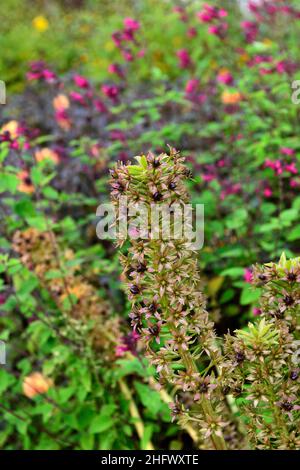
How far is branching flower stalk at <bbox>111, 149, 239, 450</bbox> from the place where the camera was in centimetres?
157

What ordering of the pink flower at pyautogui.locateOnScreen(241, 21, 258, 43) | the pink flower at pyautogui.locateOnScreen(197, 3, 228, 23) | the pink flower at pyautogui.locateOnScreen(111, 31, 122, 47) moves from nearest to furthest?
1. the pink flower at pyautogui.locateOnScreen(197, 3, 228, 23)
2. the pink flower at pyautogui.locateOnScreen(111, 31, 122, 47)
3. the pink flower at pyautogui.locateOnScreen(241, 21, 258, 43)

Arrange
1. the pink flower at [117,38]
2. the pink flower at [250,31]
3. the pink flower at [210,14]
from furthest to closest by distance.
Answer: the pink flower at [250,31], the pink flower at [117,38], the pink flower at [210,14]

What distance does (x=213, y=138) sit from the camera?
4.71m

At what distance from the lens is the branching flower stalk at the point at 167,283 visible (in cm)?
157

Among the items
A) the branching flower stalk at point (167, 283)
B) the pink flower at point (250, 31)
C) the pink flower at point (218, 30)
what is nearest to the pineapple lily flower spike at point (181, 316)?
the branching flower stalk at point (167, 283)

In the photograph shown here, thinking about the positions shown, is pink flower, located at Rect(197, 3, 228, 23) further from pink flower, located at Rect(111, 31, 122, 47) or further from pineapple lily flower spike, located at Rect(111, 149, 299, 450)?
pineapple lily flower spike, located at Rect(111, 149, 299, 450)

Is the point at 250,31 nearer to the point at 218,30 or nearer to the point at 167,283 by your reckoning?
the point at 218,30

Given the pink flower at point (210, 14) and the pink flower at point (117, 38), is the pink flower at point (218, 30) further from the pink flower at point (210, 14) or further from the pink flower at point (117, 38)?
the pink flower at point (117, 38)

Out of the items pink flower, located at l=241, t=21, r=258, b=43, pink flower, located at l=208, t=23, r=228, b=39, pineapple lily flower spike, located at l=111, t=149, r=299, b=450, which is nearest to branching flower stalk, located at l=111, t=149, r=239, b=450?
pineapple lily flower spike, located at l=111, t=149, r=299, b=450

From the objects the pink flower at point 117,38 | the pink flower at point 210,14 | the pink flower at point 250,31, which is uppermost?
the pink flower at point 250,31

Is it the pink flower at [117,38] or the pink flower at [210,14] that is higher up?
the pink flower at [210,14]

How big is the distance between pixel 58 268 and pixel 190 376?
1.49 metres

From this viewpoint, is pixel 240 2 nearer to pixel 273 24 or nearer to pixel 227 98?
pixel 273 24
